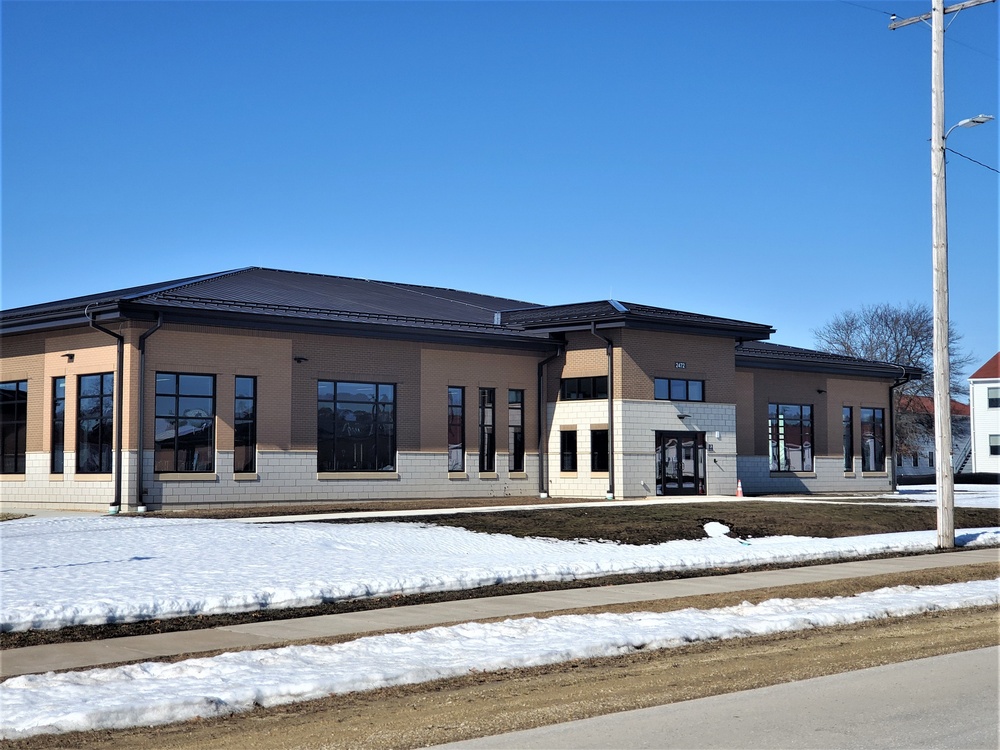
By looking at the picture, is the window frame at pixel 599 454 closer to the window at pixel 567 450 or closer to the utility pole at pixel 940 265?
the window at pixel 567 450

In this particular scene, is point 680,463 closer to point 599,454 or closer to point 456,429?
point 599,454

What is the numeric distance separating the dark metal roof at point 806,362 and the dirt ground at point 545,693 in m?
30.0

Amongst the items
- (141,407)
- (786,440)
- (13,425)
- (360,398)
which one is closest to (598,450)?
(360,398)

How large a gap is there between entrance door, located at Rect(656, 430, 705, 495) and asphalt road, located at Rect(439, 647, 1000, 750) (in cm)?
2727

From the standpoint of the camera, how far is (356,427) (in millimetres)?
33312

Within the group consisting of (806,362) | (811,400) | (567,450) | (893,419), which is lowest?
(567,450)

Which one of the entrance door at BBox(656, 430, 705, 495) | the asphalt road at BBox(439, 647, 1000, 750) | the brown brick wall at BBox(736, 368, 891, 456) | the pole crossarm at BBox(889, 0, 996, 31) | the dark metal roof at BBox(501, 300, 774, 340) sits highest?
the pole crossarm at BBox(889, 0, 996, 31)

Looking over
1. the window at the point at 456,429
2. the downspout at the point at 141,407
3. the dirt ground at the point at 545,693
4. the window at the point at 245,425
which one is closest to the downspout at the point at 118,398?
the downspout at the point at 141,407

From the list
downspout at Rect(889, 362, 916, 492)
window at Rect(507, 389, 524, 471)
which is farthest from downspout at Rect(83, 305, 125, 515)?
downspout at Rect(889, 362, 916, 492)

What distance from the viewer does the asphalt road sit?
7340 mm

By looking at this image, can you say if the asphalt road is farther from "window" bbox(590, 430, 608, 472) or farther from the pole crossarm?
"window" bbox(590, 430, 608, 472)

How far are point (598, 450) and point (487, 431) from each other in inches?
146

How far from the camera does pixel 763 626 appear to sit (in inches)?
494

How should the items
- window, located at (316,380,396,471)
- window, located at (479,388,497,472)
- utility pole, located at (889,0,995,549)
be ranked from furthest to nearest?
window, located at (479,388,497,472)
window, located at (316,380,396,471)
utility pole, located at (889,0,995,549)
